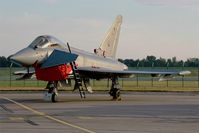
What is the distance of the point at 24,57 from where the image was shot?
25.0 m

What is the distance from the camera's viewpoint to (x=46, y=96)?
26.0 meters

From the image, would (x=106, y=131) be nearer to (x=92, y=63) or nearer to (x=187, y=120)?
(x=187, y=120)

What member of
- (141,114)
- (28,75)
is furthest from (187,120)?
(28,75)

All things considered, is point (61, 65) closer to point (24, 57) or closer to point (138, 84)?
point (24, 57)

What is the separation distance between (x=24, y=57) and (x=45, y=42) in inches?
70.3

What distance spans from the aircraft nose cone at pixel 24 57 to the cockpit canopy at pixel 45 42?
2.09 ft

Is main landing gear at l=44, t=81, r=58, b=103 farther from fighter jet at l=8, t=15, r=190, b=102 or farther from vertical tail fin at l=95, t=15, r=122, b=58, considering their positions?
vertical tail fin at l=95, t=15, r=122, b=58

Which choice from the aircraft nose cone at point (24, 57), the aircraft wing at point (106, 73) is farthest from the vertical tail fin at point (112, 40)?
the aircraft nose cone at point (24, 57)

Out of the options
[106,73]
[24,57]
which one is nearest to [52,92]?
[24,57]

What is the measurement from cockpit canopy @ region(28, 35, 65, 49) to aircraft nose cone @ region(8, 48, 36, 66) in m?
0.64

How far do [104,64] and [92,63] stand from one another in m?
1.38

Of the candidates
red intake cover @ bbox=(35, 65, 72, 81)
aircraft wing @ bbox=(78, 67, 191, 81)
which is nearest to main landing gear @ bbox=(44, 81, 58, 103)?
red intake cover @ bbox=(35, 65, 72, 81)

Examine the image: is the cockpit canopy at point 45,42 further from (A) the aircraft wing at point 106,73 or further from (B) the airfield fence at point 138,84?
(B) the airfield fence at point 138,84

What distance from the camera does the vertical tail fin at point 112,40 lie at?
111 feet
